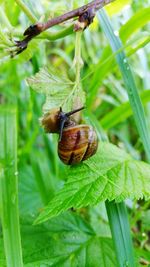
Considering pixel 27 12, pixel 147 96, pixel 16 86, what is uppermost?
pixel 16 86

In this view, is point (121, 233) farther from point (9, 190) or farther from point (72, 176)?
point (9, 190)

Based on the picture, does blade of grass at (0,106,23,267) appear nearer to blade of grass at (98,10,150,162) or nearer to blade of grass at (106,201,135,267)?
blade of grass at (106,201,135,267)

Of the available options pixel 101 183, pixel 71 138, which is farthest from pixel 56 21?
pixel 101 183

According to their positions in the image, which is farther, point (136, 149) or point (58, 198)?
point (136, 149)

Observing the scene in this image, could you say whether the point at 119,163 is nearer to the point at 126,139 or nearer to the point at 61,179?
the point at 61,179

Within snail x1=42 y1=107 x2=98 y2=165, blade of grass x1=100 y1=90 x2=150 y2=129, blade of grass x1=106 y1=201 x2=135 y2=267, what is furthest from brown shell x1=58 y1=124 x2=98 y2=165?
blade of grass x1=100 y1=90 x2=150 y2=129

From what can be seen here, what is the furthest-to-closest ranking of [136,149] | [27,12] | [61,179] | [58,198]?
1. [136,149]
2. [61,179]
3. [27,12]
4. [58,198]

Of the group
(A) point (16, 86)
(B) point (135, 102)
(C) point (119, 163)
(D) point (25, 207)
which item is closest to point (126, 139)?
(A) point (16, 86)

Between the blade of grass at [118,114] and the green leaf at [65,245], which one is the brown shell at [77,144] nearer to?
the green leaf at [65,245]
